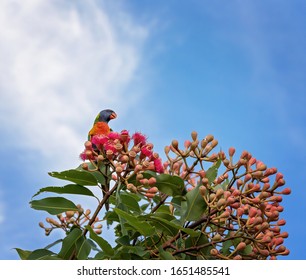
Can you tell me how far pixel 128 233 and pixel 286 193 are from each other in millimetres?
1044

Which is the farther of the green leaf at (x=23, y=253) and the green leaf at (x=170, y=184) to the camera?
the green leaf at (x=23, y=253)

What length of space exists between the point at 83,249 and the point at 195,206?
0.78 m

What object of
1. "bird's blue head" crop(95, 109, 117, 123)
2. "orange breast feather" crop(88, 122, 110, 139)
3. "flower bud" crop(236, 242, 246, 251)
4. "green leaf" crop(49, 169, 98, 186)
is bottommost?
"flower bud" crop(236, 242, 246, 251)

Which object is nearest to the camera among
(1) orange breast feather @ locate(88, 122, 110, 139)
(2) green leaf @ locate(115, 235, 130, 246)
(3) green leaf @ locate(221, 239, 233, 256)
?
(2) green leaf @ locate(115, 235, 130, 246)

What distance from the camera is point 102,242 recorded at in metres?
3.42

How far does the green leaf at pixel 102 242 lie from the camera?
3.40m

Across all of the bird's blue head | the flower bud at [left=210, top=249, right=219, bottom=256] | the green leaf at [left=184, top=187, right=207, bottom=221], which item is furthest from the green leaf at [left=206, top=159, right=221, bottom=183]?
the bird's blue head

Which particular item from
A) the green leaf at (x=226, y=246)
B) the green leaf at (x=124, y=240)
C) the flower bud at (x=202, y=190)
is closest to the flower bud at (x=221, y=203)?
the flower bud at (x=202, y=190)

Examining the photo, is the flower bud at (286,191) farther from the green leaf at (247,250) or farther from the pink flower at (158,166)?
the pink flower at (158,166)

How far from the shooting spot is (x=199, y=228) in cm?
356

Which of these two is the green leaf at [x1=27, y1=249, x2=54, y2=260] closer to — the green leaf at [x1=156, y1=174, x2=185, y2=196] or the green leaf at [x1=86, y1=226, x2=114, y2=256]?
the green leaf at [x1=86, y1=226, x2=114, y2=256]

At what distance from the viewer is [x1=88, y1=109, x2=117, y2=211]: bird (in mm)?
3734

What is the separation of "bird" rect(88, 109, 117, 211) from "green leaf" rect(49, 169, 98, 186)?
3.1 inches

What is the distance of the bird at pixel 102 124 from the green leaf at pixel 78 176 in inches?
60.7
